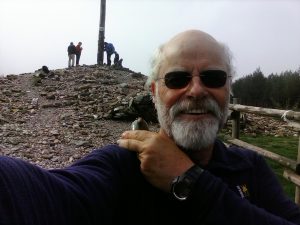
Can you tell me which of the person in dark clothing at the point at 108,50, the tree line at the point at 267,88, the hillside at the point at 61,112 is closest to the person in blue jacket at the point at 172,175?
the hillside at the point at 61,112

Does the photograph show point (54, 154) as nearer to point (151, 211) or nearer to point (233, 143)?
point (233, 143)

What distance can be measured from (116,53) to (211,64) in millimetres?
23323

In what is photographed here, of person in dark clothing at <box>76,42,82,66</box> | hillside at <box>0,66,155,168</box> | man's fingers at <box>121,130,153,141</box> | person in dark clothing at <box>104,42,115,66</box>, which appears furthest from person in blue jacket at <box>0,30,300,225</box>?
person in dark clothing at <box>76,42,82,66</box>

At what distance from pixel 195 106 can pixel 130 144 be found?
38 centimetres

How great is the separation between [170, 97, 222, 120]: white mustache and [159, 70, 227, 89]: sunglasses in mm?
73

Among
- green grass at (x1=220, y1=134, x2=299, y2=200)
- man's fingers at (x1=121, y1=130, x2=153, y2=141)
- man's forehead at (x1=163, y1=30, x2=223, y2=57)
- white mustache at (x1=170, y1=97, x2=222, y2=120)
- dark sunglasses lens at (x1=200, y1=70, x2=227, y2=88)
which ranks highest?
man's forehead at (x1=163, y1=30, x2=223, y2=57)

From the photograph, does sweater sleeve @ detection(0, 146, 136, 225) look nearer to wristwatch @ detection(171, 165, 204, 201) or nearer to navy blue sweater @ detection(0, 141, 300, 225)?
navy blue sweater @ detection(0, 141, 300, 225)

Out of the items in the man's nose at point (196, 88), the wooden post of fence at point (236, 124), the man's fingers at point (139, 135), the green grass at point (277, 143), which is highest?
the man's nose at point (196, 88)

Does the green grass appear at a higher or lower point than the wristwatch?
lower

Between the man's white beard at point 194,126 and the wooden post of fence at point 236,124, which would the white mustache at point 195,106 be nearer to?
the man's white beard at point 194,126

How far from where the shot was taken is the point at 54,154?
8.41 meters

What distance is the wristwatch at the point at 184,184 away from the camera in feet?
4.68

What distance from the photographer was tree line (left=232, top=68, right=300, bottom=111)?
107 ft

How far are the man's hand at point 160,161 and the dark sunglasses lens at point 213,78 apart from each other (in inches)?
15.6
